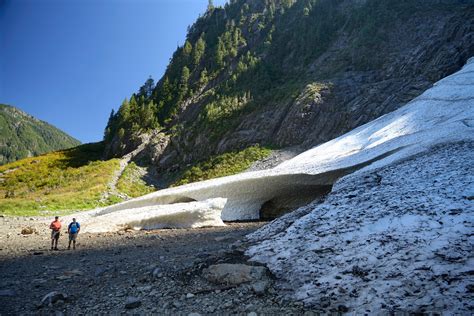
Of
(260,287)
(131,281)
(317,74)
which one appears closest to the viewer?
(260,287)

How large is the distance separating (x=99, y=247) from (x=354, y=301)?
378 inches

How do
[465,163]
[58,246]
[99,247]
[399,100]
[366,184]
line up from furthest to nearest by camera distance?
[399,100]
[58,246]
[99,247]
[366,184]
[465,163]

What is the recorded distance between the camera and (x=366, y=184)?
858 cm

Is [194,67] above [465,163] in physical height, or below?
above

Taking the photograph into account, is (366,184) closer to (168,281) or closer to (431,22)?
(168,281)

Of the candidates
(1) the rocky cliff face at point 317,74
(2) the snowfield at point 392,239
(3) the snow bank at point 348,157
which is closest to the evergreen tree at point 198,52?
(1) the rocky cliff face at point 317,74

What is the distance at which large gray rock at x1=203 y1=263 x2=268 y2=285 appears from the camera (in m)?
5.54

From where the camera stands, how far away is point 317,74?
55094 millimetres

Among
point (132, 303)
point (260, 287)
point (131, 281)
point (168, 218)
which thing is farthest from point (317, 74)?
point (132, 303)

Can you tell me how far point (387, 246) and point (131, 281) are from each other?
5220 millimetres

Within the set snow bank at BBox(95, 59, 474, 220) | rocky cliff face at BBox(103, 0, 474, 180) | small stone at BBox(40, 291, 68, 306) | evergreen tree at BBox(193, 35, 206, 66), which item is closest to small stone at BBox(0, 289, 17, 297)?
small stone at BBox(40, 291, 68, 306)

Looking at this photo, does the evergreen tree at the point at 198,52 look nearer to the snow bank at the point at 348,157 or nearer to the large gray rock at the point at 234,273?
the snow bank at the point at 348,157

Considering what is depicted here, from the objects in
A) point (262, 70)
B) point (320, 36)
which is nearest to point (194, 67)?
point (262, 70)

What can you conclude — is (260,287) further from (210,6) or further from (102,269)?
(210,6)
